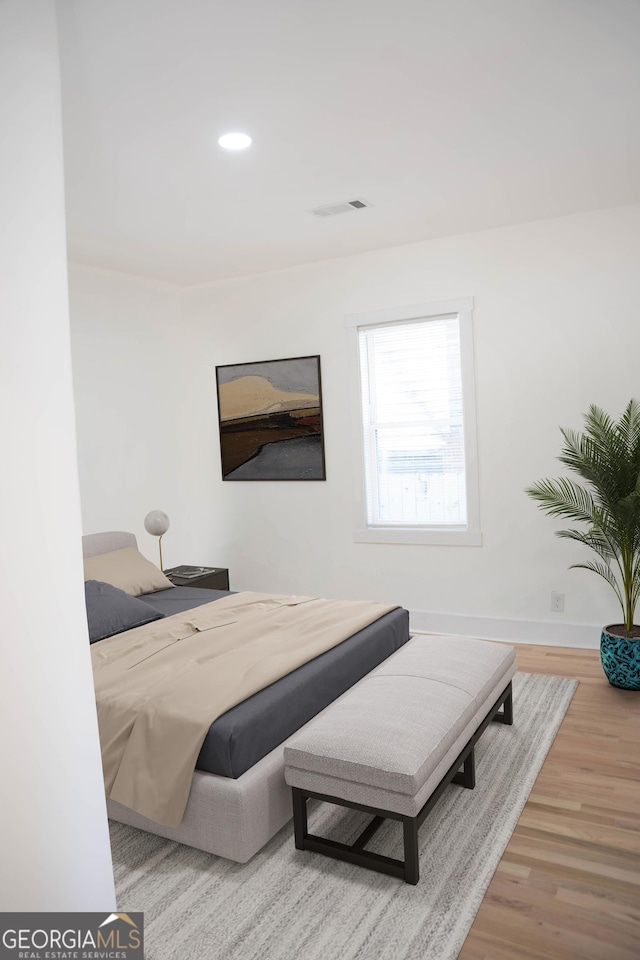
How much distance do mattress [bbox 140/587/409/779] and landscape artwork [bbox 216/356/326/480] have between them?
196cm

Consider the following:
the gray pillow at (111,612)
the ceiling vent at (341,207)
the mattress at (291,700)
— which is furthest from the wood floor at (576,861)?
the ceiling vent at (341,207)

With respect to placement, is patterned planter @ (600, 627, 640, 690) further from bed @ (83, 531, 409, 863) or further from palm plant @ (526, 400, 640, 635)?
bed @ (83, 531, 409, 863)

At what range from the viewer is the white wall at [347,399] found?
176 inches

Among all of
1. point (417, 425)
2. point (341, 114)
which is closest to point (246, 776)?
point (341, 114)

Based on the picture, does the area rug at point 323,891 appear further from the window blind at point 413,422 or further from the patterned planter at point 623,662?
the window blind at point 413,422

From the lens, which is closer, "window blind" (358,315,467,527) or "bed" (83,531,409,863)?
"bed" (83,531,409,863)

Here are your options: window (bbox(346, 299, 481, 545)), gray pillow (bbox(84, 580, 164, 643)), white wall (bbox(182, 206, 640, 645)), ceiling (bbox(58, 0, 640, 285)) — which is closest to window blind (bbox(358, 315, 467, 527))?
window (bbox(346, 299, 481, 545))

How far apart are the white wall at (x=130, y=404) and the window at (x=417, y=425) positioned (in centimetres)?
164

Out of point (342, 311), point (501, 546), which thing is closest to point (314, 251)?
point (342, 311)

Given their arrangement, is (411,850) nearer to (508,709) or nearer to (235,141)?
(508,709)

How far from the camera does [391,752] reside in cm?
225

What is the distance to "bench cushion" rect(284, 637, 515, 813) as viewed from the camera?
2230 millimetres

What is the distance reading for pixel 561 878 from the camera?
225cm

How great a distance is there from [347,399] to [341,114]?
260 centimetres
